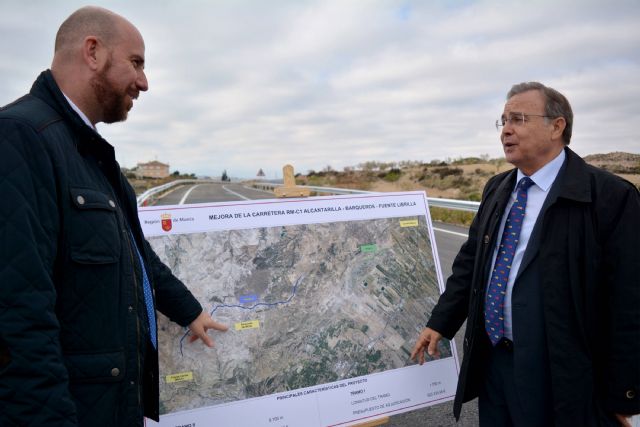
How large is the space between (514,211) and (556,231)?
332 millimetres

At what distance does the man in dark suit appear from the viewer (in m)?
2.07

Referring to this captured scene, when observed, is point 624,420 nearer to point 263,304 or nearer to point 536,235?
point 536,235

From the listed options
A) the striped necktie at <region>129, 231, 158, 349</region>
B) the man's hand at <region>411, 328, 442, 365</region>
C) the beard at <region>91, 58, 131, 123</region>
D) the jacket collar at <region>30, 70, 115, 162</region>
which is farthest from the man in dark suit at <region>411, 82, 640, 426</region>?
the jacket collar at <region>30, 70, 115, 162</region>

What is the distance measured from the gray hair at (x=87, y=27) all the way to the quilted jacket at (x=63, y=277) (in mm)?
195

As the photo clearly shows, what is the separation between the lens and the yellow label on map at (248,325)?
2754mm

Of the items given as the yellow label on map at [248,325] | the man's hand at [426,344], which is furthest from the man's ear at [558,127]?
the yellow label on map at [248,325]

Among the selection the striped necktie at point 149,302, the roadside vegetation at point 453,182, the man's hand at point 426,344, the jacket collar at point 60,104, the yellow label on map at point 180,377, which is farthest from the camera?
the roadside vegetation at point 453,182

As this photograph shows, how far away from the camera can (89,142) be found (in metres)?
1.80

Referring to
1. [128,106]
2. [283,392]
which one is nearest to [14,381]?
[128,106]

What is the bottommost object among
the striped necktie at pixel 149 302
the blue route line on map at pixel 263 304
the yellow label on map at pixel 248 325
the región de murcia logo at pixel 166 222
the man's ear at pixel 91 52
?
the yellow label on map at pixel 248 325

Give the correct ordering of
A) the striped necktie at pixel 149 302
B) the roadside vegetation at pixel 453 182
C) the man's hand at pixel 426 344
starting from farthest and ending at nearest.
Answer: the roadside vegetation at pixel 453 182
the man's hand at pixel 426 344
the striped necktie at pixel 149 302

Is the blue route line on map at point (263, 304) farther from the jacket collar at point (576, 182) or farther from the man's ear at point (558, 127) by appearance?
the man's ear at point (558, 127)

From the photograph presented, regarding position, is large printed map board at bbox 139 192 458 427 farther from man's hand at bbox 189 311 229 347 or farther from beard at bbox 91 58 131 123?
beard at bbox 91 58 131 123

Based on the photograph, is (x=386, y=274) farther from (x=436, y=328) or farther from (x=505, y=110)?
(x=505, y=110)
